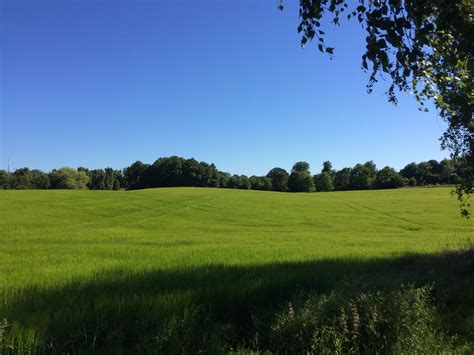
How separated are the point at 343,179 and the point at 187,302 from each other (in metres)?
149

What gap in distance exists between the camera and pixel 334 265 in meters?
10.2

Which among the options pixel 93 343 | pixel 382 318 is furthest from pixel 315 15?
pixel 93 343

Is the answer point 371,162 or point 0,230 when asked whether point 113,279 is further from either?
point 371,162

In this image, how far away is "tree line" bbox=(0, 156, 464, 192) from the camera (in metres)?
126

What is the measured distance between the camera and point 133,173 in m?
161

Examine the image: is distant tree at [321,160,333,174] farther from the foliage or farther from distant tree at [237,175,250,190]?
the foliage

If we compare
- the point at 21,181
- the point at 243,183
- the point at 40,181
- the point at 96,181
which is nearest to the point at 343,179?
the point at 243,183

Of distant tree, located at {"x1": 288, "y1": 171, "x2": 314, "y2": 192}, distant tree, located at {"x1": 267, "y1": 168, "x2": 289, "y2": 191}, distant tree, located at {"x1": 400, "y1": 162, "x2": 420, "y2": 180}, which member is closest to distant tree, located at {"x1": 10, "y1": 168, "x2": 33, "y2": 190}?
distant tree, located at {"x1": 267, "y1": 168, "x2": 289, "y2": 191}

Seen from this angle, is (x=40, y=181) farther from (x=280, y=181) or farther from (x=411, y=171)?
(x=411, y=171)

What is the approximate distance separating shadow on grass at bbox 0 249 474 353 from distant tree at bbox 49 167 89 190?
127 meters

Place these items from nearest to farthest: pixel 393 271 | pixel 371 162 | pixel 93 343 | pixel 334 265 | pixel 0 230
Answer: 1. pixel 93 343
2. pixel 393 271
3. pixel 334 265
4. pixel 0 230
5. pixel 371 162

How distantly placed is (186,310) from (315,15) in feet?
16.2

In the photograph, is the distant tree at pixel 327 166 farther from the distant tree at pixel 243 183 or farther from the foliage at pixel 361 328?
the foliage at pixel 361 328

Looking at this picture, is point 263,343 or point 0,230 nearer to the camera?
point 263,343
